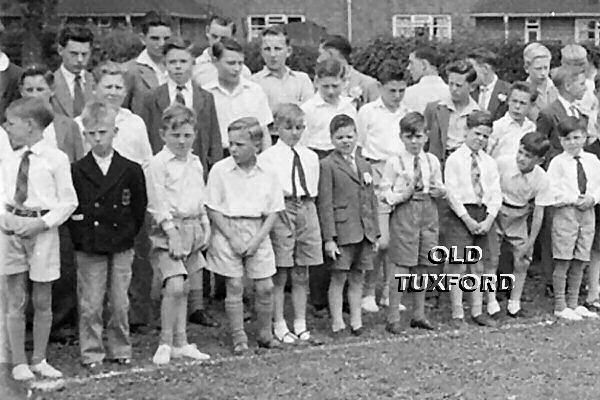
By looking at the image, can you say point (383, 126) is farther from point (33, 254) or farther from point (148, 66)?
point (33, 254)

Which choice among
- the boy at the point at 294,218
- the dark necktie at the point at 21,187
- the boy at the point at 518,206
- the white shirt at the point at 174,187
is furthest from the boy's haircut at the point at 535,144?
the dark necktie at the point at 21,187

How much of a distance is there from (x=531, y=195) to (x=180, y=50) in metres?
3.01

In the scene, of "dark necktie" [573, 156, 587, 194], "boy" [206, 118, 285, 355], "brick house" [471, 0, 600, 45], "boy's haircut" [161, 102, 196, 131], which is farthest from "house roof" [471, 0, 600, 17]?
"boy's haircut" [161, 102, 196, 131]

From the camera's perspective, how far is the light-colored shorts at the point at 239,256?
7945 millimetres

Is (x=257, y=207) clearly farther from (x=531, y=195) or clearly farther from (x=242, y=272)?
(x=531, y=195)

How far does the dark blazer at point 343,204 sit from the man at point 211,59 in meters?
1.33

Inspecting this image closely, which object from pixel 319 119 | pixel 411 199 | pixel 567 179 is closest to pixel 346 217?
pixel 411 199

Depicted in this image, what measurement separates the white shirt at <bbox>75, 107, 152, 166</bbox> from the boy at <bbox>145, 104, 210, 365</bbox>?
20cm

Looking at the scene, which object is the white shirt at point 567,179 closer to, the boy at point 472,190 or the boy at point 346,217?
the boy at point 472,190

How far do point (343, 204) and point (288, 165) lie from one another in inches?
20.3

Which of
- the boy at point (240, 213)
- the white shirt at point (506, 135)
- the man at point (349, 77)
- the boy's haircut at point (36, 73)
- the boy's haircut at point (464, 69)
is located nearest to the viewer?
the boy's haircut at point (36, 73)

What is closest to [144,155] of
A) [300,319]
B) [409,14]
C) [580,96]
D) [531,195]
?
[300,319]

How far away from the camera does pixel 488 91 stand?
1020cm

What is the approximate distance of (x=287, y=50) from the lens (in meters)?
9.52
